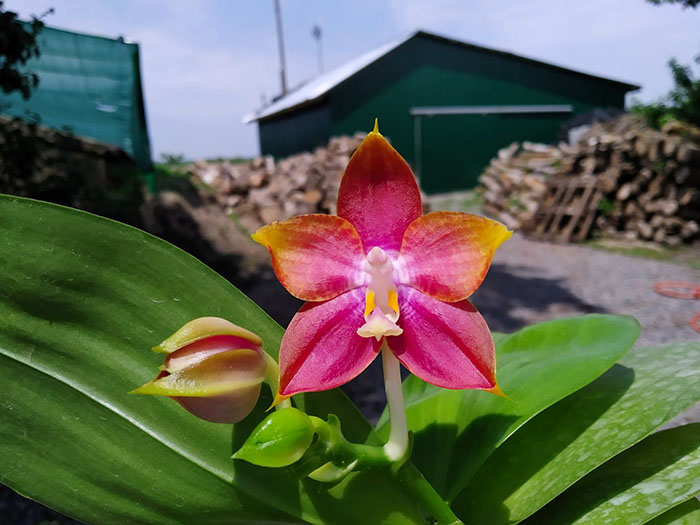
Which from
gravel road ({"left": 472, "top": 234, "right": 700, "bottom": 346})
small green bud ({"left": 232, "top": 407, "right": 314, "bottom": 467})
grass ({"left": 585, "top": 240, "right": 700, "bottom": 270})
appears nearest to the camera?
small green bud ({"left": 232, "top": 407, "right": 314, "bottom": 467})

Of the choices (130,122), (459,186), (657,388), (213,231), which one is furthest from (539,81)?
(657,388)

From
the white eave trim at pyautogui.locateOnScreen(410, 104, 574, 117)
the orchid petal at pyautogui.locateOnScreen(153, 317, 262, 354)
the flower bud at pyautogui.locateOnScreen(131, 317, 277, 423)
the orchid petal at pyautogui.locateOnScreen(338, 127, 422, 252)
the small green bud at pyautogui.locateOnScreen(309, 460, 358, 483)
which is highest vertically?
the white eave trim at pyautogui.locateOnScreen(410, 104, 574, 117)

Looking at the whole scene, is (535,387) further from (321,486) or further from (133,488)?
(133,488)

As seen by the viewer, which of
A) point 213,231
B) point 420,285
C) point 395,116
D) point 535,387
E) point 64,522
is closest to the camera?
point 420,285

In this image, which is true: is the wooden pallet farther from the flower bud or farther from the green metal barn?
A: the flower bud

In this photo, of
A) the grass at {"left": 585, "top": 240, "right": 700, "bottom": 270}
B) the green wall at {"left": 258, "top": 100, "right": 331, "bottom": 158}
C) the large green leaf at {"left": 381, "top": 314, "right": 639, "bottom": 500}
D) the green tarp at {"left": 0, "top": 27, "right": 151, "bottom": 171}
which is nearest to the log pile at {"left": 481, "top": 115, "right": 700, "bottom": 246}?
the grass at {"left": 585, "top": 240, "right": 700, "bottom": 270}

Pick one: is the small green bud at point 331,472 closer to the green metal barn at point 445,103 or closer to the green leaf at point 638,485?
the green leaf at point 638,485
